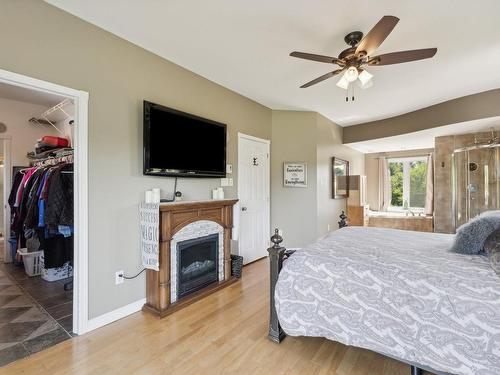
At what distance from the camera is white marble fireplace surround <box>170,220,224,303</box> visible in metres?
2.52

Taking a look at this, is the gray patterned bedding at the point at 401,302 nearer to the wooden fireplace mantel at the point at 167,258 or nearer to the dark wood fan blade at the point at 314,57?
the wooden fireplace mantel at the point at 167,258

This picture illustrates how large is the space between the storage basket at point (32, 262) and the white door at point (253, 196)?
106 inches

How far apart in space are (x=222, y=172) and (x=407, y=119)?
3800mm

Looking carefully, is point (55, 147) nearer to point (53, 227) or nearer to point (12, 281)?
point (53, 227)

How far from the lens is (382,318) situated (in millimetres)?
1472

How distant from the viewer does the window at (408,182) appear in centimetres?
665

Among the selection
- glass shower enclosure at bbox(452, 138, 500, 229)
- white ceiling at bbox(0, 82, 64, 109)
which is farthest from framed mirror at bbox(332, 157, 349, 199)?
white ceiling at bbox(0, 82, 64, 109)

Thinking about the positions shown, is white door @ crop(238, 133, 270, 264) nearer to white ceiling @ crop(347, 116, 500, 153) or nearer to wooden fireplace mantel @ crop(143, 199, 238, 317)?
wooden fireplace mantel @ crop(143, 199, 238, 317)

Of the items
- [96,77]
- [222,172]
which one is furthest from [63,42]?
[222,172]

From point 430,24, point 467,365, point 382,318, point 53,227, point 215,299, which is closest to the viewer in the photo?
point 467,365

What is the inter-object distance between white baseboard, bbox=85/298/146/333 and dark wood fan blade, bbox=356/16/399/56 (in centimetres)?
300

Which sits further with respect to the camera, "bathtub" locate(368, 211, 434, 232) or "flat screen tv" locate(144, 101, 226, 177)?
"bathtub" locate(368, 211, 434, 232)

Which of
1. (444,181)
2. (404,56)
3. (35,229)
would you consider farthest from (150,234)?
(444,181)

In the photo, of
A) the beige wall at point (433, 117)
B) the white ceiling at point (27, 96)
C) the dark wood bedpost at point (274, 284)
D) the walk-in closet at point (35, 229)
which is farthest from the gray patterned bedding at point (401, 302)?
the white ceiling at point (27, 96)
